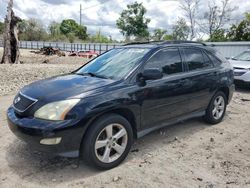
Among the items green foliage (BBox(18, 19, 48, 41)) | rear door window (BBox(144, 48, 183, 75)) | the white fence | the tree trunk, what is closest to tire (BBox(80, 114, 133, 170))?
rear door window (BBox(144, 48, 183, 75))

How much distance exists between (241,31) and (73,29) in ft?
191

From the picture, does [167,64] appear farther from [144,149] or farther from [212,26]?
[212,26]

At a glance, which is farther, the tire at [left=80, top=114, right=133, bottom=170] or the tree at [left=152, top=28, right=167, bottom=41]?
the tree at [left=152, top=28, right=167, bottom=41]

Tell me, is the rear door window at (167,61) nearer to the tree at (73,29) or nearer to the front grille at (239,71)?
the front grille at (239,71)

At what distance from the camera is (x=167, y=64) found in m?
4.80

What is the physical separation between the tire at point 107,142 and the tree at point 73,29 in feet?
252

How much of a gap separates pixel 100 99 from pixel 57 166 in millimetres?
1167

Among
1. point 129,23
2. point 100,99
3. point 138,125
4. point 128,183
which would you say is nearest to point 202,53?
point 138,125

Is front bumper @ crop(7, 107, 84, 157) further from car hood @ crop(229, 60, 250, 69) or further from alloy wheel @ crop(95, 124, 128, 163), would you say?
car hood @ crop(229, 60, 250, 69)

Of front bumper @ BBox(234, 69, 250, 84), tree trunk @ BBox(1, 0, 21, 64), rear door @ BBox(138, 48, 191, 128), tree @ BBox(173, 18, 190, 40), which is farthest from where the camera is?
tree @ BBox(173, 18, 190, 40)

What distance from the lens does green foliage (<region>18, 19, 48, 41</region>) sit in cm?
7144

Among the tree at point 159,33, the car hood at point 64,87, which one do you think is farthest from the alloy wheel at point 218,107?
the tree at point 159,33

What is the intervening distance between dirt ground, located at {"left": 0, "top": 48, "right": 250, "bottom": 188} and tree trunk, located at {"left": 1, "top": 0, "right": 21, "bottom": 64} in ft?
42.1

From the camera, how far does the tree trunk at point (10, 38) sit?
55.8 ft
